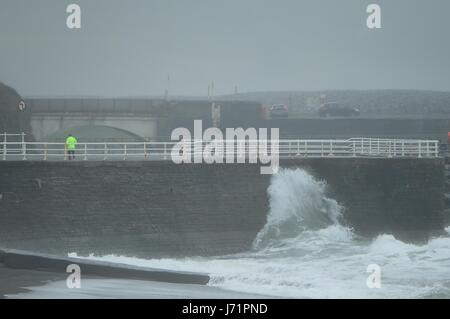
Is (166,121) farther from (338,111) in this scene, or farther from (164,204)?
(164,204)

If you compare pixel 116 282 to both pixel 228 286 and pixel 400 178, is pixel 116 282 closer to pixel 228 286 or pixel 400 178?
pixel 228 286

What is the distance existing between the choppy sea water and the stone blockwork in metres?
0.51

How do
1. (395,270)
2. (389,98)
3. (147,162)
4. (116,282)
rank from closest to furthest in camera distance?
(116,282) < (395,270) < (147,162) < (389,98)

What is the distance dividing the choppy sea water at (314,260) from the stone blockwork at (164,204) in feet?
1.67

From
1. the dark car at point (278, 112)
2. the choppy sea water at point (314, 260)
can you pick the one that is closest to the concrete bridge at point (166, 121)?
the dark car at point (278, 112)

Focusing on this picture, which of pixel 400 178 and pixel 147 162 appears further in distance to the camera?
pixel 400 178

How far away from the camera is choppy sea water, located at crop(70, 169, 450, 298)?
24.2 m

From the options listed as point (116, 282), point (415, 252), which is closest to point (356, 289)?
point (116, 282)

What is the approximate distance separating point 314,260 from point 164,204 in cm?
501

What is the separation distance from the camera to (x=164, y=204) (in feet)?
98.7

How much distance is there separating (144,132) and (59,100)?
5066mm

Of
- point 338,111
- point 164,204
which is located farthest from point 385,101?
point 164,204

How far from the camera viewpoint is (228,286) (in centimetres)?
2461

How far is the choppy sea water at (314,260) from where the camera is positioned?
24234 millimetres
